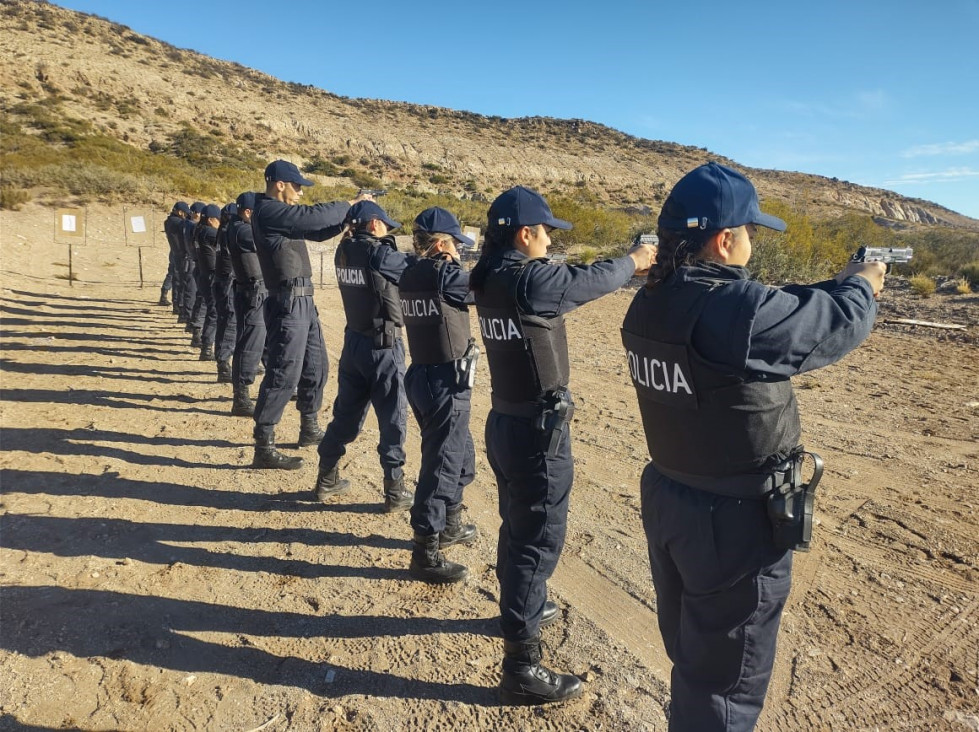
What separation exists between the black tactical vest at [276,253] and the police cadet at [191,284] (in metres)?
5.67

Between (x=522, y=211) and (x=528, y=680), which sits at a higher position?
(x=522, y=211)

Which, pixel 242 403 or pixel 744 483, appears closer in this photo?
pixel 744 483

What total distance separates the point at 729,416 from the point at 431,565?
2240mm

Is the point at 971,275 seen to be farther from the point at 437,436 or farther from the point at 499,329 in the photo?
the point at 499,329

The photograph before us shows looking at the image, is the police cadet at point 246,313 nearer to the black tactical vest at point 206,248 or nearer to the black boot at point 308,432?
the black boot at point 308,432

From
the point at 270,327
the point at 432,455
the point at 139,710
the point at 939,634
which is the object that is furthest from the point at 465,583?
the point at 270,327

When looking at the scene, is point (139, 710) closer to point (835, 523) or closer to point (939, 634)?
point (939, 634)

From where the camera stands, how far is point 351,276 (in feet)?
13.3

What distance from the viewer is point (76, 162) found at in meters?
26.3

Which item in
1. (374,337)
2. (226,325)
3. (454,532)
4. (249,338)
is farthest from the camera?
(226,325)

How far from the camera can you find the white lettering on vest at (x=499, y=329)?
2.43 m

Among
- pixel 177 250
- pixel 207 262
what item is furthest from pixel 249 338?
pixel 177 250

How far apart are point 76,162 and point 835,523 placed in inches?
1271

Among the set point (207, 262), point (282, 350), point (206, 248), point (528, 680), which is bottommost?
point (528, 680)
